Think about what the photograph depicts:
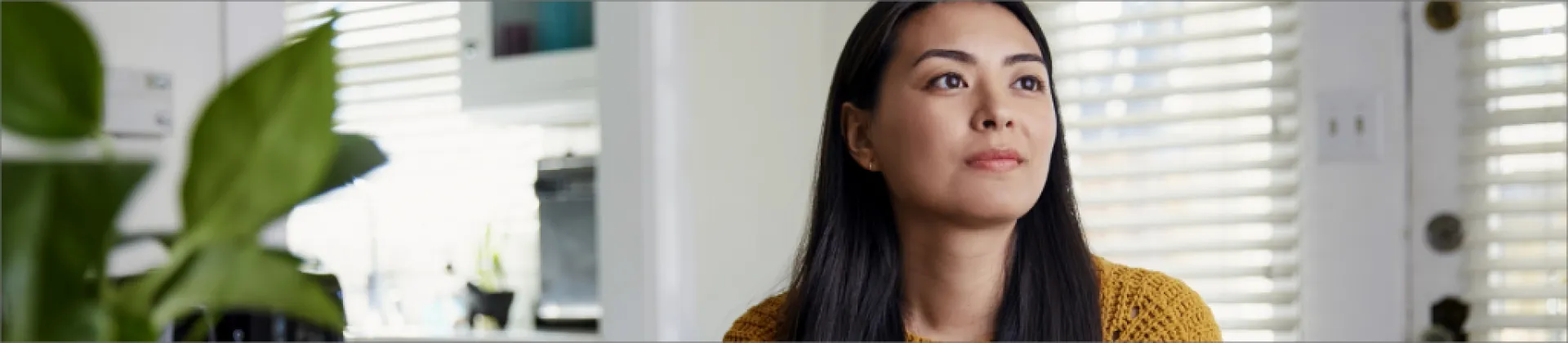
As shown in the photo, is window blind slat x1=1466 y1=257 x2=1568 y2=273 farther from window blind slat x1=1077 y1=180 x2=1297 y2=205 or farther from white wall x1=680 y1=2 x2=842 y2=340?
white wall x1=680 y1=2 x2=842 y2=340

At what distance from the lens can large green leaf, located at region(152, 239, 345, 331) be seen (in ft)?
0.69

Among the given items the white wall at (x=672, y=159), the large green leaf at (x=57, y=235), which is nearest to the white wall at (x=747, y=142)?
the white wall at (x=672, y=159)

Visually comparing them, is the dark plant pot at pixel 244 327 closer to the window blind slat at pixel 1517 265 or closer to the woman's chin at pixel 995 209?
the woman's chin at pixel 995 209

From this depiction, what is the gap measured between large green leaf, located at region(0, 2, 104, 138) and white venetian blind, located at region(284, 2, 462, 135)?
1.73 ft

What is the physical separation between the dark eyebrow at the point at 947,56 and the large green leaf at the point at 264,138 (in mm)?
267

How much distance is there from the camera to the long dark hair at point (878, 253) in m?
0.45

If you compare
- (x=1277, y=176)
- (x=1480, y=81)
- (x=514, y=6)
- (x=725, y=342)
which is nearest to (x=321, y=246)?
(x=725, y=342)

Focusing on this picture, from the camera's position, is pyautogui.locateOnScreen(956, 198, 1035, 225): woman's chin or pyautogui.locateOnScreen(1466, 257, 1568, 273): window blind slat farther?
pyautogui.locateOnScreen(1466, 257, 1568, 273): window blind slat

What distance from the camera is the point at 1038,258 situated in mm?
456

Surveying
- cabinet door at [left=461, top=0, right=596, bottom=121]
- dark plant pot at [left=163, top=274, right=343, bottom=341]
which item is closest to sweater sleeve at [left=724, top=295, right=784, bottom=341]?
dark plant pot at [left=163, top=274, right=343, bottom=341]

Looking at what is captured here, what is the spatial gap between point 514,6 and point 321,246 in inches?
23.5

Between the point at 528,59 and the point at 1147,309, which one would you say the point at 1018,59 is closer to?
the point at 1147,309

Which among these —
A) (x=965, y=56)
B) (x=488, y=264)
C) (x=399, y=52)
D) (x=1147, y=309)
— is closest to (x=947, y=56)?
(x=965, y=56)

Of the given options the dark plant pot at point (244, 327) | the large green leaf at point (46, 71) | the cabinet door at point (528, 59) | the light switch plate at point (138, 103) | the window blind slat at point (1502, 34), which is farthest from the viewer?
the cabinet door at point (528, 59)
